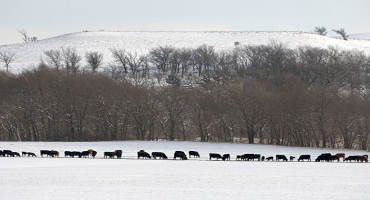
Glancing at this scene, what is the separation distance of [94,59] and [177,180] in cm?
10880

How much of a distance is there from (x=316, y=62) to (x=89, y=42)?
54175 mm

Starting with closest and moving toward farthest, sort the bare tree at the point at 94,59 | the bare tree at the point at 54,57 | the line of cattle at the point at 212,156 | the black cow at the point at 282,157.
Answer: the line of cattle at the point at 212,156 < the black cow at the point at 282,157 < the bare tree at the point at 94,59 < the bare tree at the point at 54,57

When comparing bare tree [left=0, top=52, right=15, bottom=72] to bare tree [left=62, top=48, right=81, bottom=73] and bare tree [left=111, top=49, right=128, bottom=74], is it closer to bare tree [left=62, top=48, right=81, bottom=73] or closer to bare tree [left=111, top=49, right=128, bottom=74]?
bare tree [left=62, top=48, right=81, bottom=73]

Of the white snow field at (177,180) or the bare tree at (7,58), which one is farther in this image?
the bare tree at (7,58)

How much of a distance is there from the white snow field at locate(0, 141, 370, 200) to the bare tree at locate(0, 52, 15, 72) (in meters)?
92.8

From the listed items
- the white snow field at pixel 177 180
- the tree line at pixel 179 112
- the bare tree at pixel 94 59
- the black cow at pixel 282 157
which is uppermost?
the bare tree at pixel 94 59

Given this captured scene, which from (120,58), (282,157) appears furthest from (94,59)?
(282,157)

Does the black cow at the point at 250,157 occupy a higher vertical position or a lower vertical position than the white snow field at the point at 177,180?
higher

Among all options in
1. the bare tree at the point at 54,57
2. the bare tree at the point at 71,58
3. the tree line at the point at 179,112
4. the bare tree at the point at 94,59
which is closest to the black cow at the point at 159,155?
the tree line at the point at 179,112

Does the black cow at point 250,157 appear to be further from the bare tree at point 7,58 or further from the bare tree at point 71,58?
the bare tree at point 7,58

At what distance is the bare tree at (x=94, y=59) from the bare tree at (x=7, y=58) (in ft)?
47.5

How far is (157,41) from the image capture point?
180m

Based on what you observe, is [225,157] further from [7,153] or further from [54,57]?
[54,57]

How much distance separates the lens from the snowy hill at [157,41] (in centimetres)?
17000
